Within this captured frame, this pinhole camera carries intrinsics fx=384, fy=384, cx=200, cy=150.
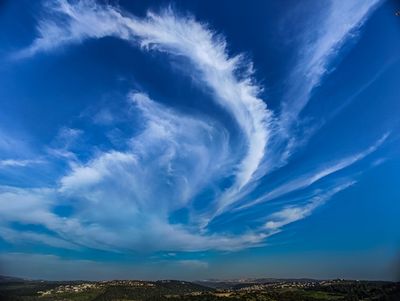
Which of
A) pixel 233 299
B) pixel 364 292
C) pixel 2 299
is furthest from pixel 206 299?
pixel 2 299

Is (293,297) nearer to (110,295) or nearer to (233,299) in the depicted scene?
(233,299)

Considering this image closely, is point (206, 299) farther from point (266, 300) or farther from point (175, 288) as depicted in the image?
point (175, 288)

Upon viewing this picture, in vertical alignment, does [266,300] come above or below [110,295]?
below

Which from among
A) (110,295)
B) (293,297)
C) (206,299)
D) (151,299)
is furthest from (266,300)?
(110,295)

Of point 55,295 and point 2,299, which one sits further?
point 55,295

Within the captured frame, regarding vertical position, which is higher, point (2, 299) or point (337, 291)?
point (337, 291)

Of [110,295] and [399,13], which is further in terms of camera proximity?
[110,295]

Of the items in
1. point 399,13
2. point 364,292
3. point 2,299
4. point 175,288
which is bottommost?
point 2,299

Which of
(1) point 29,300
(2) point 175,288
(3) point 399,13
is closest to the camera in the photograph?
(3) point 399,13

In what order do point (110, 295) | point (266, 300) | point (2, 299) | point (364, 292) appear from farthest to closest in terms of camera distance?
point (110, 295) → point (266, 300) → point (364, 292) → point (2, 299)
